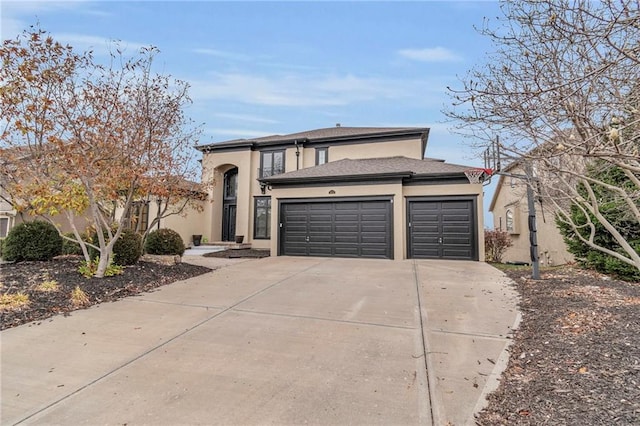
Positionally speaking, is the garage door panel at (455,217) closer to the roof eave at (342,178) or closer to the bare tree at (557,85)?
the roof eave at (342,178)

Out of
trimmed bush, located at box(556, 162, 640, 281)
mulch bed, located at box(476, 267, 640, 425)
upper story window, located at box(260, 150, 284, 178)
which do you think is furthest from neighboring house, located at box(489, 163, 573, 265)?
upper story window, located at box(260, 150, 284, 178)

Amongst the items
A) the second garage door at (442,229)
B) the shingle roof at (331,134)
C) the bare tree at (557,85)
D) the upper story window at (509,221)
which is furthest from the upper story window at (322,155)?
the bare tree at (557,85)

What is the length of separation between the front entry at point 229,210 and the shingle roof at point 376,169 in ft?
18.1

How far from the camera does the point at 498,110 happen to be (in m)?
3.73

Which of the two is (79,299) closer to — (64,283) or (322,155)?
(64,283)

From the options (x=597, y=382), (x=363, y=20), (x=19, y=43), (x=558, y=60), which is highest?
(x=363, y=20)

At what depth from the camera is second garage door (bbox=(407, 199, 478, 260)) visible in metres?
11.4

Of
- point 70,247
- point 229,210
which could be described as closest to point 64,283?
point 70,247

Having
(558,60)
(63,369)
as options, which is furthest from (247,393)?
(558,60)

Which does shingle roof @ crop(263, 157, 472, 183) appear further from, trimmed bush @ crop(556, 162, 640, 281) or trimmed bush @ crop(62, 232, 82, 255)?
trimmed bush @ crop(62, 232, 82, 255)

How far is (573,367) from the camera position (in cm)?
292

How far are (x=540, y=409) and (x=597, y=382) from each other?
673 mm

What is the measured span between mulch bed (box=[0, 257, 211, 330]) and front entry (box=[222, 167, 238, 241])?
30.5 feet

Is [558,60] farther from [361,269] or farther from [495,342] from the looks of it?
[361,269]
